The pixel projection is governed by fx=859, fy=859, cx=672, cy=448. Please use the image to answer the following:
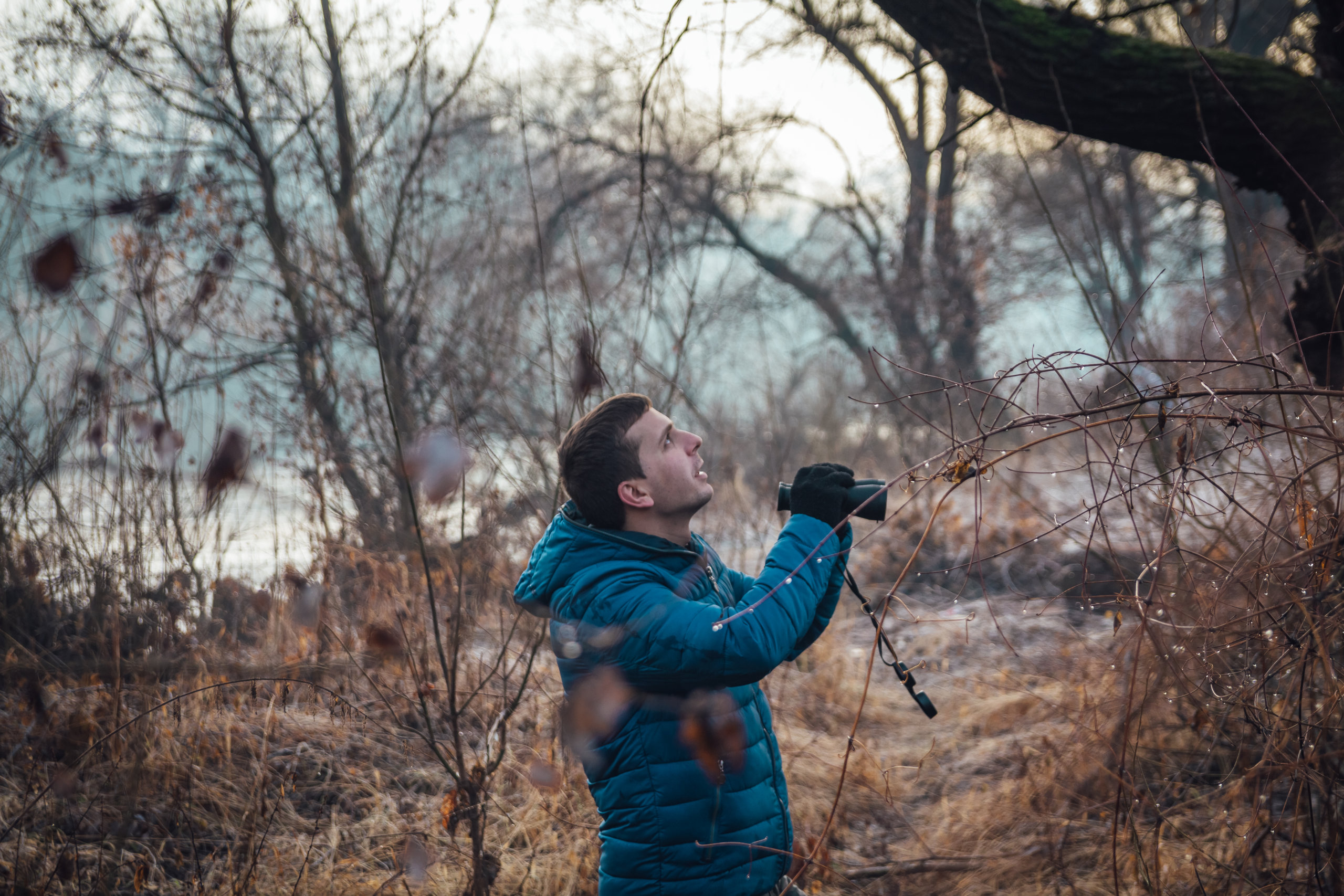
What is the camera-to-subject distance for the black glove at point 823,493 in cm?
183

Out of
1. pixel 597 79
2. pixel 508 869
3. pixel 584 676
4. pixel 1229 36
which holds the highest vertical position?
pixel 597 79

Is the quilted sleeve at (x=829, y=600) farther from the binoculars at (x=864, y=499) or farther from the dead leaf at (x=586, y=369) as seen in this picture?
the dead leaf at (x=586, y=369)

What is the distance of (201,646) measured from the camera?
3768 mm

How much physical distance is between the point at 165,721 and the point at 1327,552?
391 cm

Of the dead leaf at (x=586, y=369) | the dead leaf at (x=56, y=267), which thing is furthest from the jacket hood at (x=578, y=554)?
the dead leaf at (x=56, y=267)

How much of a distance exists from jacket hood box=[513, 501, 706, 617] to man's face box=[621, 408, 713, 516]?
78mm

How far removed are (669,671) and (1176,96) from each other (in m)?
2.69

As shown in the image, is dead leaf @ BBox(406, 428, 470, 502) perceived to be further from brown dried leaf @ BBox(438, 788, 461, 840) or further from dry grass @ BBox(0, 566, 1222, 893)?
brown dried leaf @ BBox(438, 788, 461, 840)

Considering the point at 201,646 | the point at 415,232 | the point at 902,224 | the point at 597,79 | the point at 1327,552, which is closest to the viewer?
the point at 1327,552

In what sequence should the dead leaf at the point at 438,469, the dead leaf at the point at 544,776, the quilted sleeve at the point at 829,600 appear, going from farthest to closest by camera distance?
the dead leaf at the point at 544,776
the dead leaf at the point at 438,469
the quilted sleeve at the point at 829,600

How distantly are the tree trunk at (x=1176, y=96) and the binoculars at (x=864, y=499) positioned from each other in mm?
1745

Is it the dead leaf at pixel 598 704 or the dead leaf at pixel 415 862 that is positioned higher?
the dead leaf at pixel 598 704

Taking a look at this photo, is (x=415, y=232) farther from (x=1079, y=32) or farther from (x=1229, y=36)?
(x=1229, y=36)

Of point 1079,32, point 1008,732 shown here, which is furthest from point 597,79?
point 1008,732
